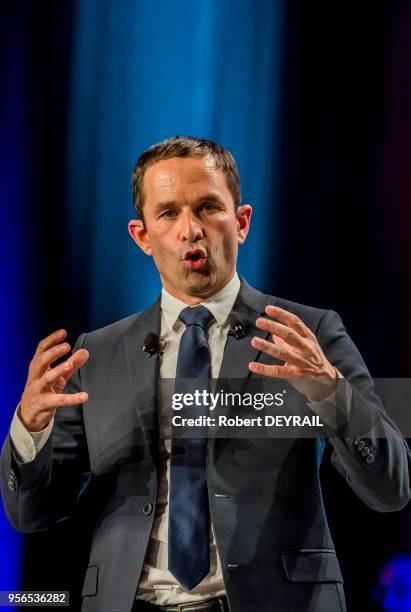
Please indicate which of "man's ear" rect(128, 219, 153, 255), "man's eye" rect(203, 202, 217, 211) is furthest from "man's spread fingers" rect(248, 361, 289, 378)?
"man's ear" rect(128, 219, 153, 255)

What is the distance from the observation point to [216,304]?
7.89 ft

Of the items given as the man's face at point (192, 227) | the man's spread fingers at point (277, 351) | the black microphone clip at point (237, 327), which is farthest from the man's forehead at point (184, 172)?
the man's spread fingers at point (277, 351)

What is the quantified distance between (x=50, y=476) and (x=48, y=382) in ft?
1.37

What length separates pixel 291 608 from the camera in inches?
78.5

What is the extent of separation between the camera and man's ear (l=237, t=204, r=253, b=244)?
2566 mm

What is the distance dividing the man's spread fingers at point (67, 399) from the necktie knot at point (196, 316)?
1.61 ft

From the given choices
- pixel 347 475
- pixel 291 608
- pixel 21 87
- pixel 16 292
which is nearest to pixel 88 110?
pixel 21 87

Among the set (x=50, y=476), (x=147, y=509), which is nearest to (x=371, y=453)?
(x=147, y=509)

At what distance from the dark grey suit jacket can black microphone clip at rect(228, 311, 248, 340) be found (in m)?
0.02

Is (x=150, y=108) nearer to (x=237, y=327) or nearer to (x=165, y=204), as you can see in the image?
(x=165, y=204)

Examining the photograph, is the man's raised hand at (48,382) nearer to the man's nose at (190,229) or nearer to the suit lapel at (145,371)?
the suit lapel at (145,371)

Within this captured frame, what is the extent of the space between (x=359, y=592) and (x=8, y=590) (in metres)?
1.21

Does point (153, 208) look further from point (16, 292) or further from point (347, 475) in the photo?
point (347, 475)

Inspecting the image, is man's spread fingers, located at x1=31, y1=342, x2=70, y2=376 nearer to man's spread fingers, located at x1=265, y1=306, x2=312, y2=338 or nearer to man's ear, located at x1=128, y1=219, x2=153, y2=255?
man's spread fingers, located at x1=265, y1=306, x2=312, y2=338
